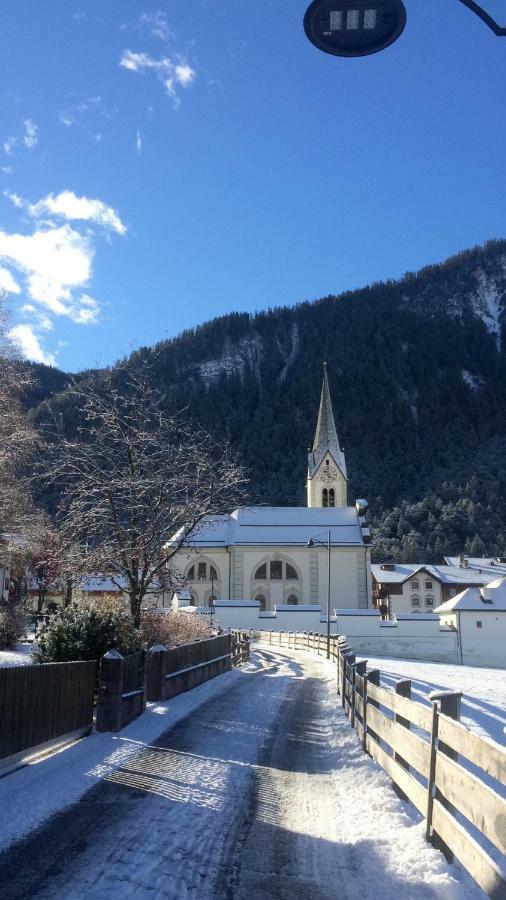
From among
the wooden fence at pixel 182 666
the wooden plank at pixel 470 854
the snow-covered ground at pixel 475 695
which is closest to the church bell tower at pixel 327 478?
the snow-covered ground at pixel 475 695

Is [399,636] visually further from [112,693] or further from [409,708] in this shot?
[409,708]

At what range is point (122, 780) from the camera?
28.2 ft

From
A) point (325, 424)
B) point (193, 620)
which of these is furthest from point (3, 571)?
point (325, 424)

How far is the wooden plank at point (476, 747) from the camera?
4.25 m

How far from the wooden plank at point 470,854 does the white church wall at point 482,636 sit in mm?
44293

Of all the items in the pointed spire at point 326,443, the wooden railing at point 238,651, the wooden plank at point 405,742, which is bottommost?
the wooden railing at point 238,651

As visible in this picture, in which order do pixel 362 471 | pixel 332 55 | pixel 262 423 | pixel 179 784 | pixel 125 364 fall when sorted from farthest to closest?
pixel 262 423 < pixel 362 471 < pixel 125 364 < pixel 179 784 < pixel 332 55

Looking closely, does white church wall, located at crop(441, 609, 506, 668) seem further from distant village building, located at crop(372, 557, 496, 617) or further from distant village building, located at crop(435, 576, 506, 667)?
distant village building, located at crop(372, 557, 496, 617)

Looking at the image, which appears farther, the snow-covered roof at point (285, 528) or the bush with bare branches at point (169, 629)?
the snow-covered roof at point (285, 528)

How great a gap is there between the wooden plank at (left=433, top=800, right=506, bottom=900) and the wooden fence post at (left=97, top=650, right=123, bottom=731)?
23.7ft

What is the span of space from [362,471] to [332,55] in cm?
17333

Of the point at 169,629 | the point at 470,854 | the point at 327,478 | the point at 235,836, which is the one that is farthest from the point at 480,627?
the point at 470,854

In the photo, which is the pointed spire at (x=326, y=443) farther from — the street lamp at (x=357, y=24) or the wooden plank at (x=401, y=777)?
the street lamp at (x=357, y=24)

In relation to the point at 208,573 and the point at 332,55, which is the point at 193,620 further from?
the point at 208,573
